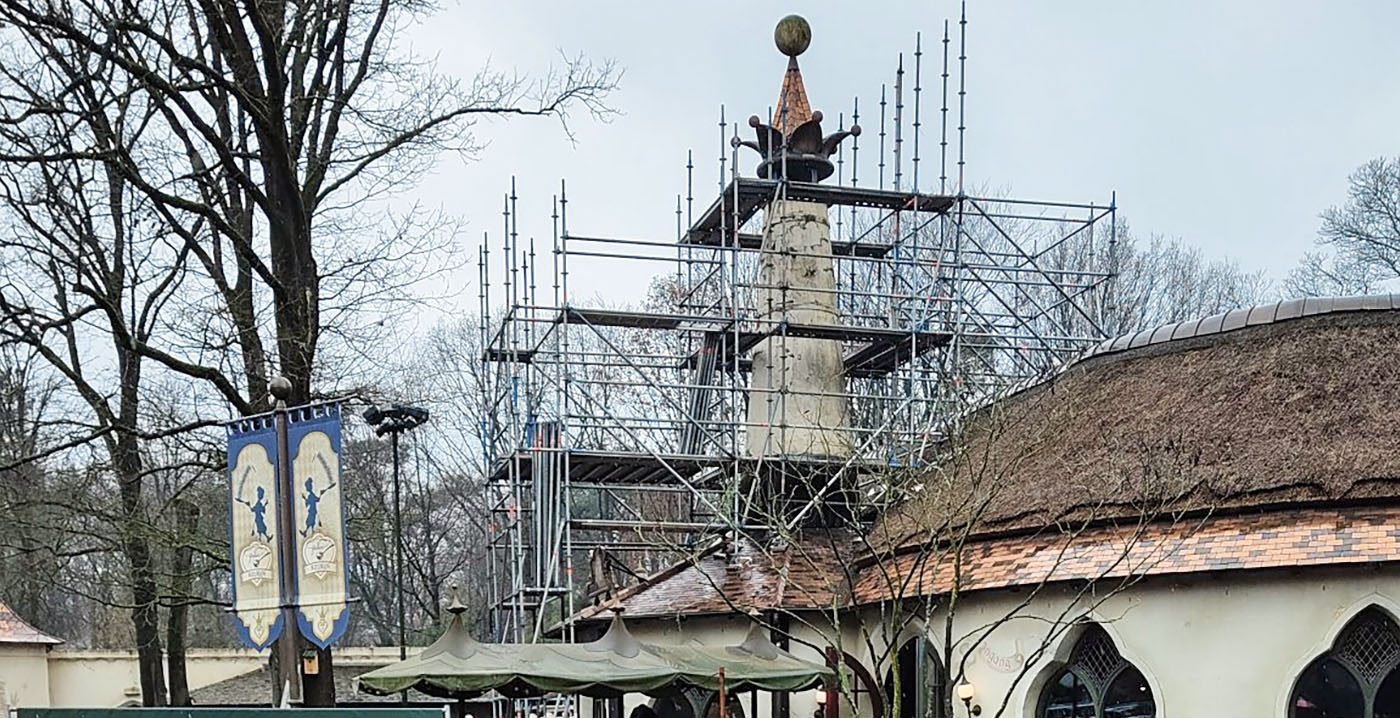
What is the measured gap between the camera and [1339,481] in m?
15.1

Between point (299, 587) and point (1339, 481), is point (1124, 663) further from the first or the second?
point (299, 587)

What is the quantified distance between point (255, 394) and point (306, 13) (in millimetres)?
4341

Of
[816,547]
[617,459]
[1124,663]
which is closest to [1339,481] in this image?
[1124,663]

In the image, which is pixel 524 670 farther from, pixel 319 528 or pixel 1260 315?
pixel 1260 315

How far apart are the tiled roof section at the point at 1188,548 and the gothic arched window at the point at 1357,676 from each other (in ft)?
2.44

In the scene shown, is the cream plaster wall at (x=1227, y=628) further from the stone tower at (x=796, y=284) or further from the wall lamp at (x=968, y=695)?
the stone tower at (x=796, y=284)

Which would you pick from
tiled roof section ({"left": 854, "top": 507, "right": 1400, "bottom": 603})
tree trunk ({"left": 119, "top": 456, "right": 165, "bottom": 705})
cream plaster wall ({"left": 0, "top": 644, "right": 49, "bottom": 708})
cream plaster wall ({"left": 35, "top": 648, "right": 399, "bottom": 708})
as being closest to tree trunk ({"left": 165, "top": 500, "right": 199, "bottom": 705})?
tree trunk ({"left": 119, "top": 456, "right": 165, "bottom": 705})

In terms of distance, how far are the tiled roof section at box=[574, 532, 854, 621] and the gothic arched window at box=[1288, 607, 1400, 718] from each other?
631 cm

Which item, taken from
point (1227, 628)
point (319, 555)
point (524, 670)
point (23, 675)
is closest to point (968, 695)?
point (1227, 628)

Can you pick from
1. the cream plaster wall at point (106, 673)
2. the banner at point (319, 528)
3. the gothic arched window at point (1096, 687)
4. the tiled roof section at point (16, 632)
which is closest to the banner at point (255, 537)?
the banner at point (319, 528)

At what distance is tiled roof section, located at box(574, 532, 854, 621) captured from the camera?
2038cm

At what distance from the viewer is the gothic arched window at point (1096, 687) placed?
16.2 metres

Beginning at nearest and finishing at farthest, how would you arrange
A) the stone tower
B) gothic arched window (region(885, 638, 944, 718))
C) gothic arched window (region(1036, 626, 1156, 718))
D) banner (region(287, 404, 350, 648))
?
banner (region(287, 404, 350, 648))
gothic arched window (region(1036, 626, 1156, 718))
gothic arched window (region(885, 638, 944, 718))
the stone tower

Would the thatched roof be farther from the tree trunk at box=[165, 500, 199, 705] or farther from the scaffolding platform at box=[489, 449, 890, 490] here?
the tree trunk at box=[165, 500, 199, 705]
